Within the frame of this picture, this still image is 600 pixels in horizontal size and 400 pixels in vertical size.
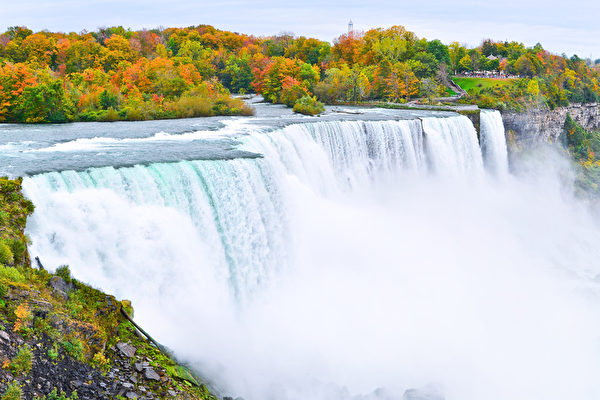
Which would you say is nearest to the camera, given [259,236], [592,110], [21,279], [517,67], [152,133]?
[21,279]

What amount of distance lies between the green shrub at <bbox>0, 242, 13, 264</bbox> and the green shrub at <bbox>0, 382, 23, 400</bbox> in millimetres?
2664

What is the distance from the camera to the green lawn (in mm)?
46000

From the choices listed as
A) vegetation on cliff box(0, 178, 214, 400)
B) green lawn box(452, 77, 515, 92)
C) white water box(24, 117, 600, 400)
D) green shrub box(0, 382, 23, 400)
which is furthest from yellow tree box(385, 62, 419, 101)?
green shrub box(0, 382, 23, 400)

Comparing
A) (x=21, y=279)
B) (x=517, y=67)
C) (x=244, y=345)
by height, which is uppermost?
(x=517, y=67)

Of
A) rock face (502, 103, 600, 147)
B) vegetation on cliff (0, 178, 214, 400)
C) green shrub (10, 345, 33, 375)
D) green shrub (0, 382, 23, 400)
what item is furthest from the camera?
rock face (502, 103, 600, 147)

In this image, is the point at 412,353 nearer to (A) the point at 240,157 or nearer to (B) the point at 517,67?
(A) the point at 240,157

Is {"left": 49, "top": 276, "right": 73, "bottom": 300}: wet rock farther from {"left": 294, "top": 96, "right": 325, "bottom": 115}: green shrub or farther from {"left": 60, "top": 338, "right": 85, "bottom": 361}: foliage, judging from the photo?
{"left": 294, "top": 96, "right": 325, "bottom": 115}: green shrub

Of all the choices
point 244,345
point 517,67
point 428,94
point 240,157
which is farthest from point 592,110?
point 244,345

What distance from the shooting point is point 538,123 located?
120 feet

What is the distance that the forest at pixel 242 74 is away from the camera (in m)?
27.6

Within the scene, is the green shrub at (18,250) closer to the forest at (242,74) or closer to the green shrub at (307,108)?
the forest at (242,74)

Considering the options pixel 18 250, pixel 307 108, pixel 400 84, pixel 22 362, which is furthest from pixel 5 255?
pixel 400 84

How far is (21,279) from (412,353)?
9149 mm

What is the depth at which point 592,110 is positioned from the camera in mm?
42969
